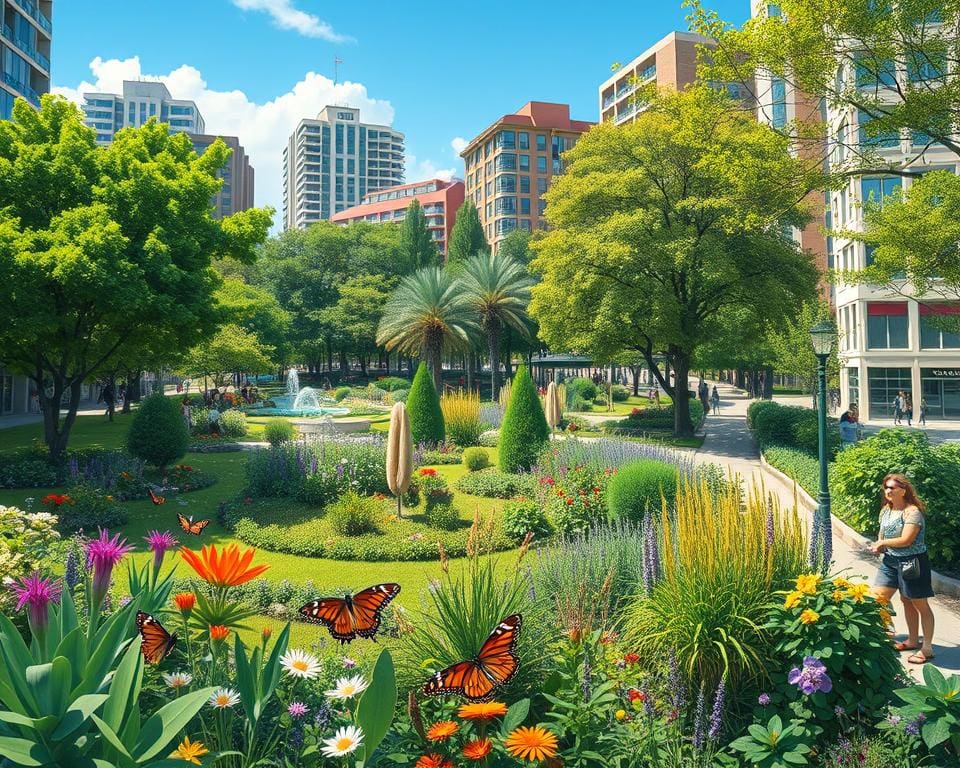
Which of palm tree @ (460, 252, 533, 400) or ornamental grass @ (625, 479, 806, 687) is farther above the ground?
palm tree @ (460, 252, 533, 400)

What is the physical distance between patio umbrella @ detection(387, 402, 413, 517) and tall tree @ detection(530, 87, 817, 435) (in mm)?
13020

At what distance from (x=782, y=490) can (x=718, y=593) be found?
11906 millimetres

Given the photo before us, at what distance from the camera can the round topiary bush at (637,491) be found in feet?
34.2

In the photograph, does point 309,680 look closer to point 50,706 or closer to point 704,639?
point 50,706

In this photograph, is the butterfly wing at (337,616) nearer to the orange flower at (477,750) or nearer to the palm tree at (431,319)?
the orange flower at (477,750)

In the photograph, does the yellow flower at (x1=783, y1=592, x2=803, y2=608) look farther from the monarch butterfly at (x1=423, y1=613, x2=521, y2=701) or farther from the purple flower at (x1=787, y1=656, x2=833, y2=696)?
the monarch butterfly at (x1=423, y1=613, x2=521, y2=701)

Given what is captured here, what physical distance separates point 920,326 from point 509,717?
130 feet

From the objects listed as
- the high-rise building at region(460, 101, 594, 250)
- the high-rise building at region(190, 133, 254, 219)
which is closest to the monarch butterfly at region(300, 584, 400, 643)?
the high-rise building at region(460, 101, 594, 250)

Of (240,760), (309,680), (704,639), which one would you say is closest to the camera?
(240,760)

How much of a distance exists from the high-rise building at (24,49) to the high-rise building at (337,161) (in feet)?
437

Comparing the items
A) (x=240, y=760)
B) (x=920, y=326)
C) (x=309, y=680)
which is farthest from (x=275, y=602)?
(x=920, y=326)

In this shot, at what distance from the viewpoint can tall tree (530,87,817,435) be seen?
75.0 feet

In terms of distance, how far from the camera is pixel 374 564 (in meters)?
9.83

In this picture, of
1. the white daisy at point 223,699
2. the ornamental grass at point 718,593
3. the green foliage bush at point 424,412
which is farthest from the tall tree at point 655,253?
the white daisy at point 223,699
